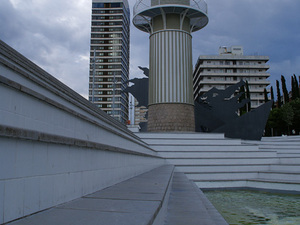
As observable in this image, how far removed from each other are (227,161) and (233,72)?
58.3 m

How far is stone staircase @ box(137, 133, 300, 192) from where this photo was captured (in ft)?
28.7

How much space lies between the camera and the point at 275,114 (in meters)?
37.7

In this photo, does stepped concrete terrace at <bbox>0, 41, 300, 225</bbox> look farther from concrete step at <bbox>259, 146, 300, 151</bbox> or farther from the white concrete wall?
concrete step at <bbox>259, 146, 300, 151</bbox>

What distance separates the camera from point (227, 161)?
10398 mm

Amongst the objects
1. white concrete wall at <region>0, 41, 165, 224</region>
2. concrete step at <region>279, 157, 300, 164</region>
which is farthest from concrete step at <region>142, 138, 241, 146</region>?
white concrete wall at <region>0, 41, 165, 224</region>

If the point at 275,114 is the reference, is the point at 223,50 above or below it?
above

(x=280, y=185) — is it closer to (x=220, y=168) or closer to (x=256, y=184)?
(x=256, y=184)

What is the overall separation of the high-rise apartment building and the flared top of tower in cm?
5505

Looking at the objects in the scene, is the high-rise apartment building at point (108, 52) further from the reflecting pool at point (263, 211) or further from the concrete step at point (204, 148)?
the reflecting pool at point (263, 211)

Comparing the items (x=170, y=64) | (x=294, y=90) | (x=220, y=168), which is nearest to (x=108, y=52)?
(x=294, y=90)

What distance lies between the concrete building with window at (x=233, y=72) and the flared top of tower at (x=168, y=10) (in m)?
45.9

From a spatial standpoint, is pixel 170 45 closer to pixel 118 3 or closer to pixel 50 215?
pixel 50 215

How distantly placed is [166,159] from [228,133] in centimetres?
681

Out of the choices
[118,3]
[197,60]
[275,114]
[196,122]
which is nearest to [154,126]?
[196,122]
